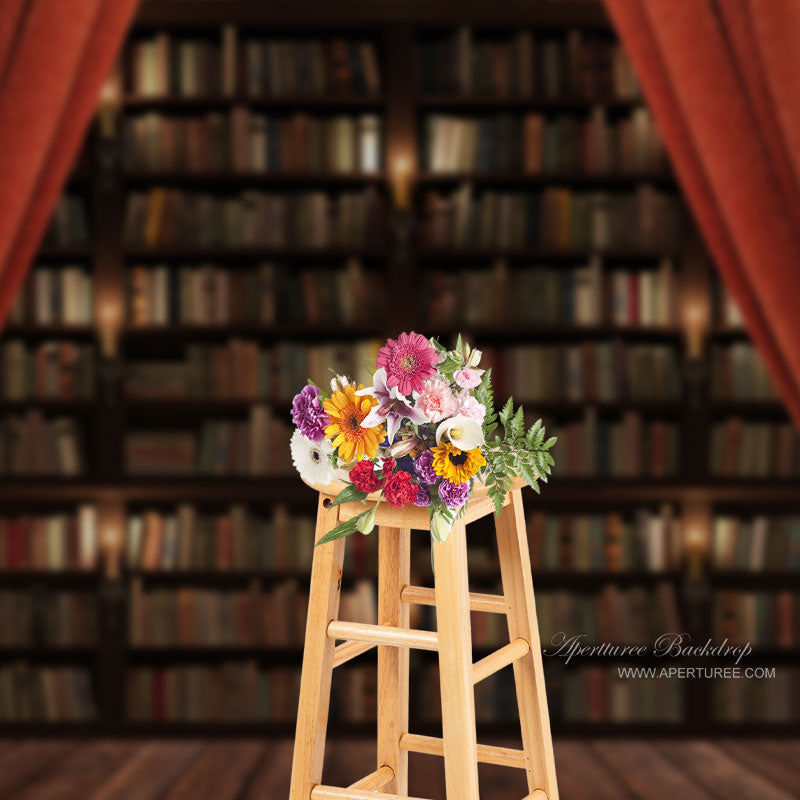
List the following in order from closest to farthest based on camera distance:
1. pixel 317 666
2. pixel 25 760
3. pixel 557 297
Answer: pixel 317 666 → pixel 25 760 → pixel 557 297

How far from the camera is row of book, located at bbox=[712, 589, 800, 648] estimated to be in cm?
342

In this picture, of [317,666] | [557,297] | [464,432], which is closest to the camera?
[464,432]

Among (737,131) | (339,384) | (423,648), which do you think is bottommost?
(423,648)

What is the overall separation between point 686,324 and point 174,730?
2.47 metres

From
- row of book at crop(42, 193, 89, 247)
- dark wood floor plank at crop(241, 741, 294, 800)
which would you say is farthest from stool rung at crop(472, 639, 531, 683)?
row of book at crop(42, 193, 89, 247)

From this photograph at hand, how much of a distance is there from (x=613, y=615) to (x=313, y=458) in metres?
2.31

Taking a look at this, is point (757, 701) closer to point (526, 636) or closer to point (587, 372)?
point (587, 372)

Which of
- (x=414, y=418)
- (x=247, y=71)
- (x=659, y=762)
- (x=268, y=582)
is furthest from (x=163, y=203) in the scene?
(x=659, y=762)

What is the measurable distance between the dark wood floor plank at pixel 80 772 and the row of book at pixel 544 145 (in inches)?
96.8

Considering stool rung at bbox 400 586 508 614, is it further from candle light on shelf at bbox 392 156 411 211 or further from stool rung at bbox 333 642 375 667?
candle light on shelf at bbox 392 156 411 211

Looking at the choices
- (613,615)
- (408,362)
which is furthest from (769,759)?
(408,362)

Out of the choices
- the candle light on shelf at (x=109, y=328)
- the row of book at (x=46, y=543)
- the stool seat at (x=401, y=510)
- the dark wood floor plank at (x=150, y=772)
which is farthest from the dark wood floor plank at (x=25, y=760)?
the stool seat at (x=401, y=510)

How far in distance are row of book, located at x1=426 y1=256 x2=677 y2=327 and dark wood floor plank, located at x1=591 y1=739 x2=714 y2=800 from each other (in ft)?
5.15

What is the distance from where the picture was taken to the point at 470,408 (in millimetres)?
1386
